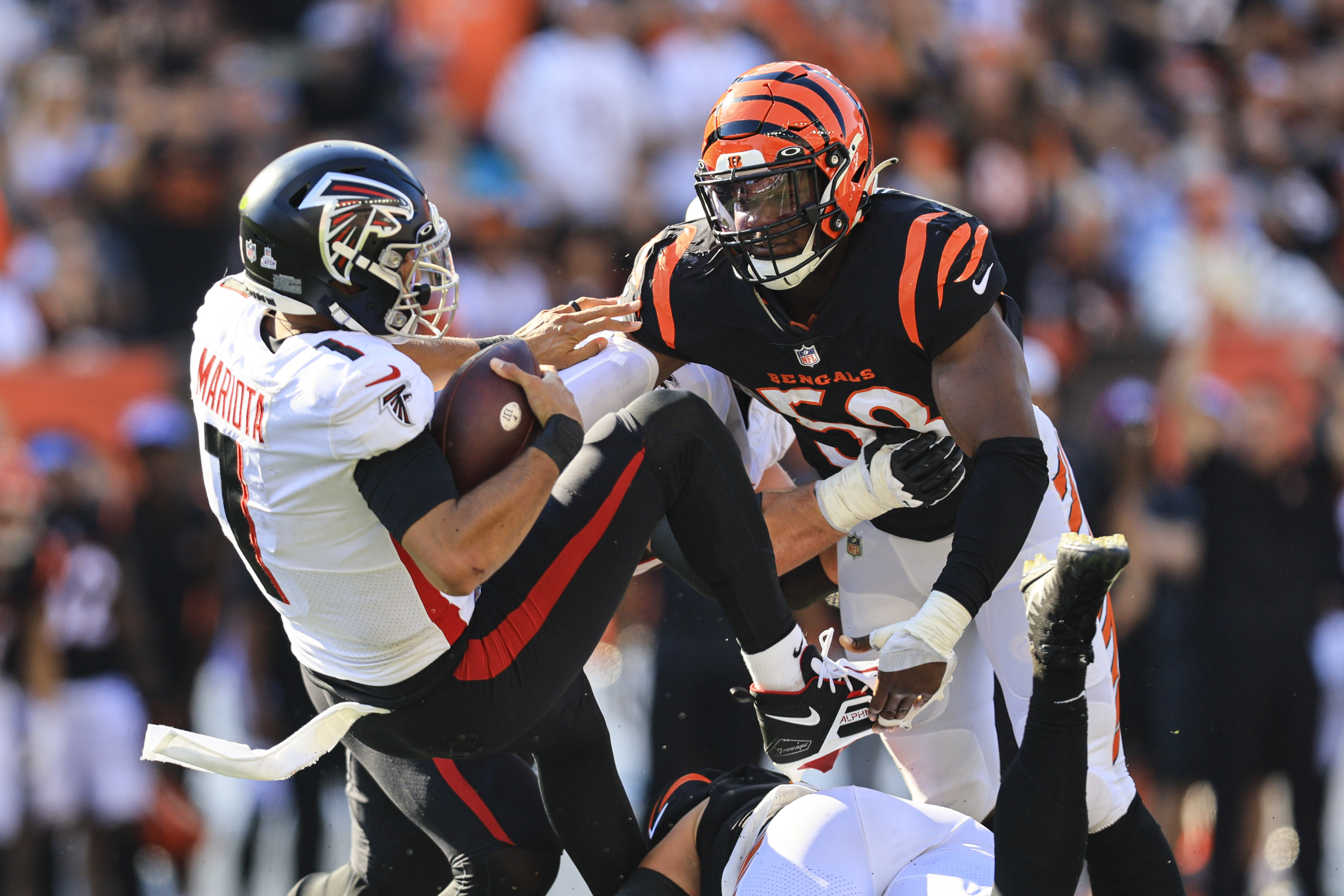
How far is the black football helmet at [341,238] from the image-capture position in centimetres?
291

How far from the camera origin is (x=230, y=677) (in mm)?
5902

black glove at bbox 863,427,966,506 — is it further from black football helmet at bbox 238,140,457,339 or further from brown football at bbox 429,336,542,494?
black football helmet at bbox 238,140,457,339

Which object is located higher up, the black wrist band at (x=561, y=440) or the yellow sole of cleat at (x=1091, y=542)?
the black wrist band at (x=561, y=440)

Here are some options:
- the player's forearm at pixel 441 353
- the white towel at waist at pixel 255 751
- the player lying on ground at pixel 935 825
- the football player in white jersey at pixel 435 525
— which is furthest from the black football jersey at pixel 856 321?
the white towel at waist at pixel 255 751

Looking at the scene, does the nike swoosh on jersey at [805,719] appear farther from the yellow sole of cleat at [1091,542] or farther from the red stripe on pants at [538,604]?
the yellow sole of cleat at [1091,542]

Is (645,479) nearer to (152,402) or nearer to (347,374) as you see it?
(347,374)

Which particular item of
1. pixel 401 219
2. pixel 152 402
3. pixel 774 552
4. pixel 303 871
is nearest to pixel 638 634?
pixel 303 871

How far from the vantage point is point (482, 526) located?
2.75 metres

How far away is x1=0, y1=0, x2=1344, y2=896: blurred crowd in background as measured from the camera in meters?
5.60

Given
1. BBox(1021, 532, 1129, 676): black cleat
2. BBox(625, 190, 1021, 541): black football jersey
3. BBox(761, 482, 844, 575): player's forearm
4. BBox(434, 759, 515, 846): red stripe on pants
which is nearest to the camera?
BBox(1021, 532, 1129, 676): black cleat

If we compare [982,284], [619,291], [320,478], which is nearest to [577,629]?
[320,478]

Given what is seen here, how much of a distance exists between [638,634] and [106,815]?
7.26 feet

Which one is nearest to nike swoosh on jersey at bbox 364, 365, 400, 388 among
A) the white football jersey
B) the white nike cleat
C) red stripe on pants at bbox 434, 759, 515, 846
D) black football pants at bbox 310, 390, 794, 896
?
the white football jersey

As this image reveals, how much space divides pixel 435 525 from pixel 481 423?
28 centimetres
